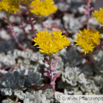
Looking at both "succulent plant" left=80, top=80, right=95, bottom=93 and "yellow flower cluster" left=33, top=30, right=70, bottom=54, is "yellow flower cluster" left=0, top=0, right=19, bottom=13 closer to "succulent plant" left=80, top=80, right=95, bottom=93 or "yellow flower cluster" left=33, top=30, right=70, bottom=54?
"yellow flower cluster" left=33, top=30, right=70, bottom=54

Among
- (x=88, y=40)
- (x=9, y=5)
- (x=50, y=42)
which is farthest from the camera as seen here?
(x=9, y=5)

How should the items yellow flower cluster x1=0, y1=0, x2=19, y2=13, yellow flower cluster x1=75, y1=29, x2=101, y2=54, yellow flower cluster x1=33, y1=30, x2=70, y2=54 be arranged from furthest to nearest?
1. yellow flower cluster x1=0, y1=0, x2=19, y2=13
2. yellow flower cluster x1=75, y1=29, x2=101, y2=54
3. yellow flower cluster x1=33, y1=30, x2=70, y2=54

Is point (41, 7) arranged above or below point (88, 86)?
above

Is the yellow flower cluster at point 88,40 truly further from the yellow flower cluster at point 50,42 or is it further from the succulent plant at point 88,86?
the succulent plant at point 88,86

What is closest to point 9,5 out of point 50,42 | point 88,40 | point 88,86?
point 50,42

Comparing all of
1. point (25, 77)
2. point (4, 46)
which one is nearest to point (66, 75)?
point (25, 77)

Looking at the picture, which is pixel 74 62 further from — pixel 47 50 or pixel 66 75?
pixel 47 50

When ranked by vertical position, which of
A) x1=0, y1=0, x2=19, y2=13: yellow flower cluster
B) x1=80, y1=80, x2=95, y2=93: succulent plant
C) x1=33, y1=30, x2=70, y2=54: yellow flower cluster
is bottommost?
x1=80, y1=80, x2=95, y2=93: succulent plant

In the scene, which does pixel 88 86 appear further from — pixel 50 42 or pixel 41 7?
pixel 41 7

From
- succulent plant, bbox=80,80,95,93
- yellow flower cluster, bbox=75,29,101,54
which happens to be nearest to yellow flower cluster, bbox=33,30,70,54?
yellow flower cluster, bbox=75,29,101,54
